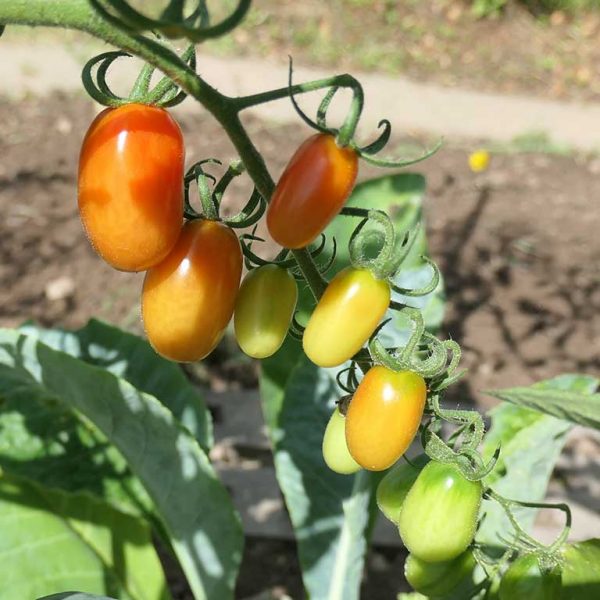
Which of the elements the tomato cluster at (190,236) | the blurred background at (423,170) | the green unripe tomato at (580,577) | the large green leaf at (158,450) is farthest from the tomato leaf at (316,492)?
the tomato cluster at (190,236)

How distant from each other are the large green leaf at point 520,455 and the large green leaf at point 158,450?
1.50ft

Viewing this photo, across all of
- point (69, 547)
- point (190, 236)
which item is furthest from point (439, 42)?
point (190, 236)

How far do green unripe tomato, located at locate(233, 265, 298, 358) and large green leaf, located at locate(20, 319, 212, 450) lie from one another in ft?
2.66

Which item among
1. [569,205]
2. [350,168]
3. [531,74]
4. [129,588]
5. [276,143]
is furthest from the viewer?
[531,74]

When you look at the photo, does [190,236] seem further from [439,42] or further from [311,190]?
[439,42]

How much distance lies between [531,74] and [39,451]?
4.04 metres

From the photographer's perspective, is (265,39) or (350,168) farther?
(265,39)

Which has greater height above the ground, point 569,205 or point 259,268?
point 259,268

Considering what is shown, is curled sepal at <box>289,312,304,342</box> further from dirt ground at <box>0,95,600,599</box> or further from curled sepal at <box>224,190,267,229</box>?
dirt ground at <box>0,95,600,599</box>

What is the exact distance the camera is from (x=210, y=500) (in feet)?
4.95

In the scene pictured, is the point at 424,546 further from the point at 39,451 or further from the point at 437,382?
the point at 39,451

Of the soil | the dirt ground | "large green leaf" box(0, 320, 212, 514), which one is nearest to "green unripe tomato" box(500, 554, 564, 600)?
"large green leaf" box(0, 320, 212, 514)

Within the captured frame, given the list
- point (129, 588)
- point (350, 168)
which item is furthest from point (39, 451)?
point (350, 168)

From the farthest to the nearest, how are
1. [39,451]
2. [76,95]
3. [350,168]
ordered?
[76,95]
[39,451]
[350,168]
